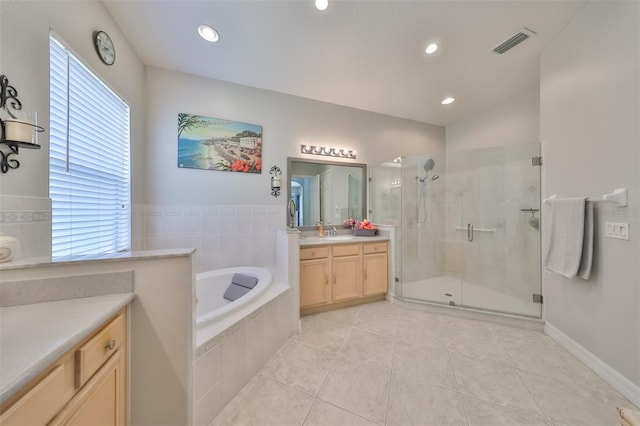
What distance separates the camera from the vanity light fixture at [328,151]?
2.96 meters

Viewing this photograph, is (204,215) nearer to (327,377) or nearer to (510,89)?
(327,377)

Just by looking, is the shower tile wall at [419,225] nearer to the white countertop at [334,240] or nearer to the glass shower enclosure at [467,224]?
the glass shower enclosure at [467,224]

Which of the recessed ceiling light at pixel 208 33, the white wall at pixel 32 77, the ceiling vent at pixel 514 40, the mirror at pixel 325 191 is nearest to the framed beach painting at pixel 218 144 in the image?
the mirror at pixel 325 191

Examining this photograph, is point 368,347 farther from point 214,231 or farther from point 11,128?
point 11,128

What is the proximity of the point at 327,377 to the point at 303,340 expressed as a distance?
0.48 metres

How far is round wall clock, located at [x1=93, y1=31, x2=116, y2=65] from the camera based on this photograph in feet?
5.30

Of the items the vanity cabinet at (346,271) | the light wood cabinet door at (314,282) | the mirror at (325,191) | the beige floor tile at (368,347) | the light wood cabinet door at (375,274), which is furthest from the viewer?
the mirror at (325,191)

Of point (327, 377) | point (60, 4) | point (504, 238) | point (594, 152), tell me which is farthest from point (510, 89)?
point (60, 4)

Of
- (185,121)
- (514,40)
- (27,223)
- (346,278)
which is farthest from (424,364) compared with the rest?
(185,121)

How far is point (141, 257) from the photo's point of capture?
3.27 feet

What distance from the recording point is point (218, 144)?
2549 millimetres

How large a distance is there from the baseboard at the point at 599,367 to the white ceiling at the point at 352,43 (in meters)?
2.70

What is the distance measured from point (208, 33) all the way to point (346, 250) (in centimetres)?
255

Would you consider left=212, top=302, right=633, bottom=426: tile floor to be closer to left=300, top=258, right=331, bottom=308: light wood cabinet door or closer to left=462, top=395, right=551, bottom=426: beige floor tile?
left=462, top=395, right=551, bottom=426: beige floor tile
